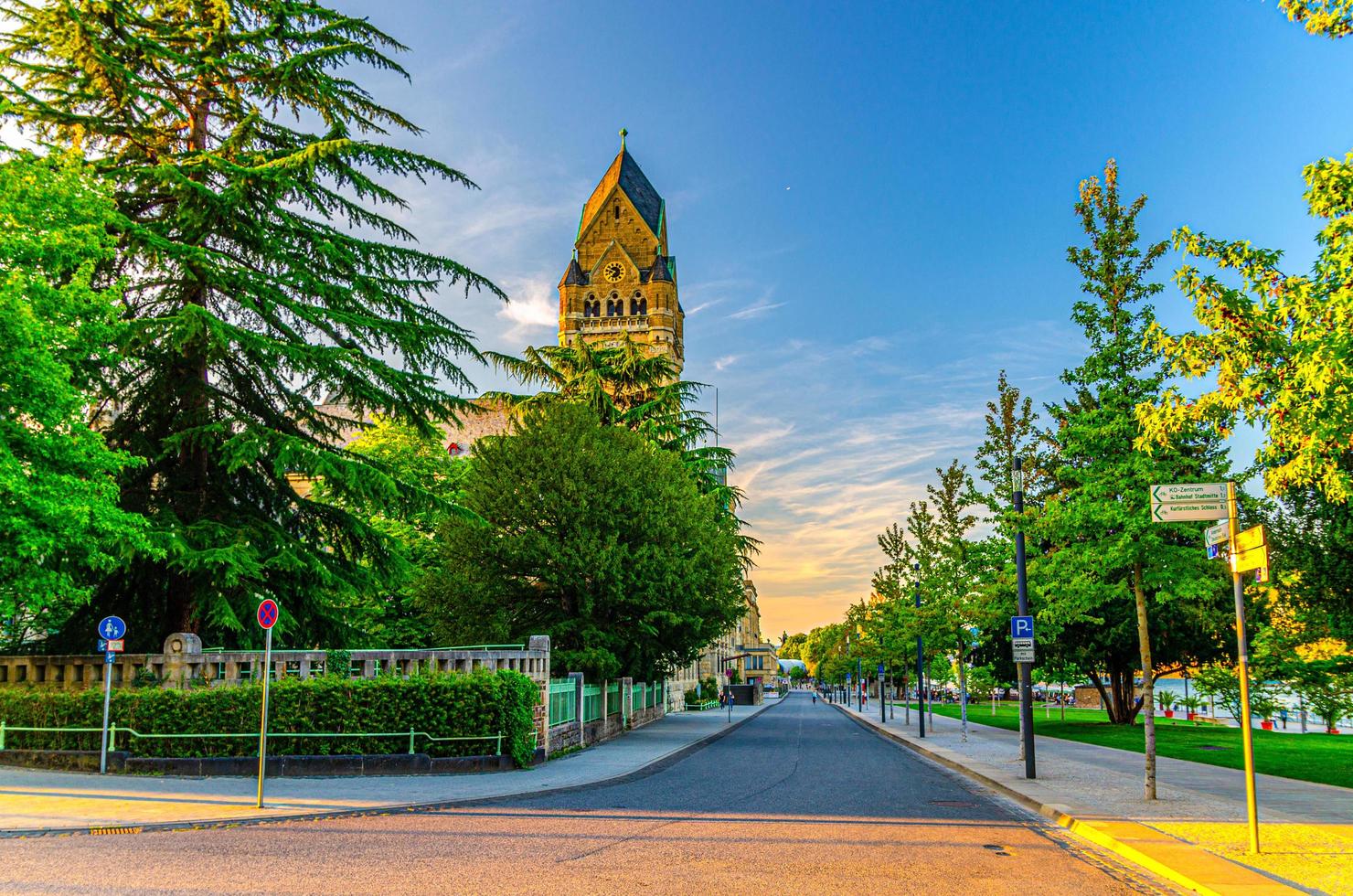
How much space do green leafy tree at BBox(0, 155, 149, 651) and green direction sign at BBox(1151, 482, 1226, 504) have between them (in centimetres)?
1621

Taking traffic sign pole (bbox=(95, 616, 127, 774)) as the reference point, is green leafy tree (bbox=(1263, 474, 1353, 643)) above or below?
above

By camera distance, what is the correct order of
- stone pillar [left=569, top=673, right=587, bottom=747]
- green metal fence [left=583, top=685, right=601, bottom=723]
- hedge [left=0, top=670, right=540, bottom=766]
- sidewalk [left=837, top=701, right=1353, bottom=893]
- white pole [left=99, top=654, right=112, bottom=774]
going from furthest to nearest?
1. green metal fence [left=583, top=685, right=601, bottom=723]
2. stone pillar [left=569, top=673, right=587, bottom=747]
3. hedge [left=0, top=670, right=540, bottom=766]
4. white pole [left=99, top=654, right=112, bottom=774]
5. sidewalk [left=837, top=701, right=1353, bottom=893]

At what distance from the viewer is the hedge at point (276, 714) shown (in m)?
16.9

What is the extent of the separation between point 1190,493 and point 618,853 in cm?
810

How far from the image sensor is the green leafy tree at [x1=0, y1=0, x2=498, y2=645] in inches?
719

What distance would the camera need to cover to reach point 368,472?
19203mm

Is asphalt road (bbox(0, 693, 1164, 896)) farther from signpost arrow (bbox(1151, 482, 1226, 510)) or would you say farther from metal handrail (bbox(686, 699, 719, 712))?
metal handrail (bbox(686, 699, 719, 712))

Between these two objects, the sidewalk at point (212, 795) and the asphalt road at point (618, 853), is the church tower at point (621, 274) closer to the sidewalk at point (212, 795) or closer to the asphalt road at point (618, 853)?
the sidewalk at point (212, 795)

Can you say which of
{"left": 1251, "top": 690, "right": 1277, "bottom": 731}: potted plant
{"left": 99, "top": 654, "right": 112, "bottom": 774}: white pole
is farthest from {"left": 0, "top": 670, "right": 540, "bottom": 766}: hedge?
{"left": 1251, "top": 690, "right": 1277, "bottom": 731}: potted plant

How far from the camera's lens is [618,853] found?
9.61m

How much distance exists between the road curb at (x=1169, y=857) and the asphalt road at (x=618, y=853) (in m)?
0.25

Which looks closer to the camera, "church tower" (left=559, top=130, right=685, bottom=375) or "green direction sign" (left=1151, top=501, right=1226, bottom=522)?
"green direction sign" (left=1151, top=501, right=1226, bottom=522)

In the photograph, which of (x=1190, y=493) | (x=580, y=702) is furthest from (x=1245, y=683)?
(x=580, y=702)

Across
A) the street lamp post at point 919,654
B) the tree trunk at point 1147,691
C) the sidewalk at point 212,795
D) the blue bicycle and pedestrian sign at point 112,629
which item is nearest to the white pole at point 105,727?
the sidewalk at point 212,795
